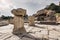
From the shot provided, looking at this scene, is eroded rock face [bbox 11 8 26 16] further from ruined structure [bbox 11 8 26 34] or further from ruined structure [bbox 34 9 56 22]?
ruined structure [bbox 34 9 56 22]

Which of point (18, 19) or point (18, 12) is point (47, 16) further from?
point (18, 12)

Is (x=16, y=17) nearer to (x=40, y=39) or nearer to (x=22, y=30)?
(x=22, y=30)

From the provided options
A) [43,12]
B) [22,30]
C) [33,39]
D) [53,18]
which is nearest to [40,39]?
[33,39]

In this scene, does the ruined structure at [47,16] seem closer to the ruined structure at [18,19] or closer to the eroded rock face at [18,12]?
the ruined structure at [18,19]

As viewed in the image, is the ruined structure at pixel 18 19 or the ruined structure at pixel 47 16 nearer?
the ruined structure at pixel 18 19

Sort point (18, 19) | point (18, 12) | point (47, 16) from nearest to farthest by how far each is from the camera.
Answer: point (18, 12) → point (18, 19) → point (47, 16)

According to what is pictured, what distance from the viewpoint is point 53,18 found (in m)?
30.7

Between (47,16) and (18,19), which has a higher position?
(47,16)

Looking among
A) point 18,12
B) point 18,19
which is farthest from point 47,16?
point 18,12

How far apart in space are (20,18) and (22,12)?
1.15ft

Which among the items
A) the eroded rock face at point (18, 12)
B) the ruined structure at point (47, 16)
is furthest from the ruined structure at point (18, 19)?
the ruined structure at point (47, 16)

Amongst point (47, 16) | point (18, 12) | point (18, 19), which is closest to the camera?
point (18, 12)

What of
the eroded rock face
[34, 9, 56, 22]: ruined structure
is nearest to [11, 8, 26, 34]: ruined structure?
the eroded rock face

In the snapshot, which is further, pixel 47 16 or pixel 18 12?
pixel 47 16
